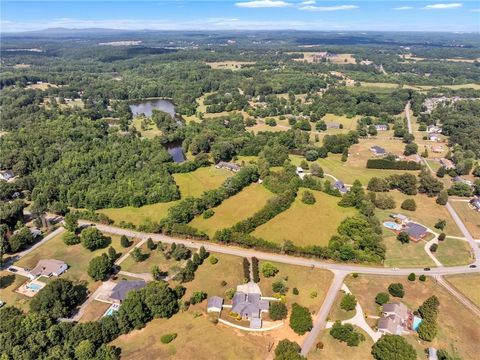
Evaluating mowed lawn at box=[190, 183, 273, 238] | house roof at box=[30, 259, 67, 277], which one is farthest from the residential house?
house roof at box=[30, 259, 67, 277]

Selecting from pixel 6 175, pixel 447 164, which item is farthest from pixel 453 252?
pixel 6 175

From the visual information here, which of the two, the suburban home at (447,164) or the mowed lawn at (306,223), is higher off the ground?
the suburban home at (447,164)

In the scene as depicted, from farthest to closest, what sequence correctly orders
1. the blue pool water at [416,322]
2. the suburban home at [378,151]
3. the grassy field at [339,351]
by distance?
the suburban home at [378,151] < the blue pool water at [416,322] < the grassy field at [339,351]

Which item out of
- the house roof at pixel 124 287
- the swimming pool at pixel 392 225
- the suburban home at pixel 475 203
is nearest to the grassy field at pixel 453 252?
the swimming pool at pixel 392 225

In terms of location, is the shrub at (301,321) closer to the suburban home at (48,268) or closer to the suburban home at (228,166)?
the suburban home at (48,268)

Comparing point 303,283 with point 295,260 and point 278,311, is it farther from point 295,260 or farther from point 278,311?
point 278,311

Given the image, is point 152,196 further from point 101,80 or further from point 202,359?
point 101,80

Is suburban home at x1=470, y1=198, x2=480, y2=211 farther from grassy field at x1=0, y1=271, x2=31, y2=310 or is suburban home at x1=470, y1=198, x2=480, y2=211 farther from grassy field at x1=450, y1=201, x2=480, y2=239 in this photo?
grassy field at x1=0, y1=271, x2=31, y2=310
